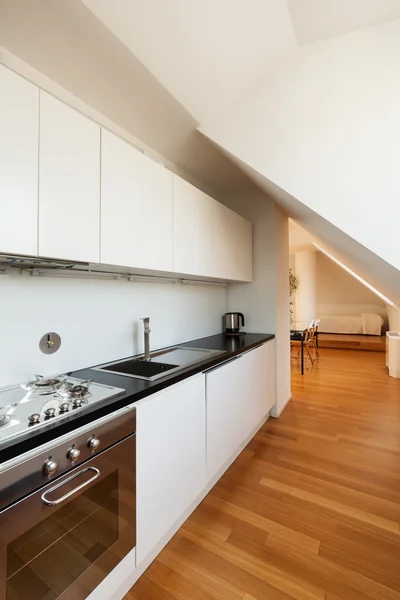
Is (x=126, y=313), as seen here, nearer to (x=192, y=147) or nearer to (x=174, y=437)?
(x=174, y=437)

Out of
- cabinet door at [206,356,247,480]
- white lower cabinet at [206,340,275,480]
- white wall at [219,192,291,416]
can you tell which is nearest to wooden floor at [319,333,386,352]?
white wall at [219,192,291,416]

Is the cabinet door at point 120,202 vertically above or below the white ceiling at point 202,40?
below

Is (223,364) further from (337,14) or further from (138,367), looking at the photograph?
(337,14)

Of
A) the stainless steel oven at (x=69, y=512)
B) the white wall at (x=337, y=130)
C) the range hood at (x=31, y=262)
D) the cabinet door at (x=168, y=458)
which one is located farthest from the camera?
the white wall at (x=337, y=130)

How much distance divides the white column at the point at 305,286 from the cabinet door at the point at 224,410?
21.2 feet

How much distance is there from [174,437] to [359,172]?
6.14 ft

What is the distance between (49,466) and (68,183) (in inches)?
43.5

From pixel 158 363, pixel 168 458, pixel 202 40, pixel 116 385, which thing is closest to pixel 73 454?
pixel 116 385

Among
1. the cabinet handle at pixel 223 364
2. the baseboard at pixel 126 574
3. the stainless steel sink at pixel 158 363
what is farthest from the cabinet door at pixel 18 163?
the baseboard at pixel 126 574

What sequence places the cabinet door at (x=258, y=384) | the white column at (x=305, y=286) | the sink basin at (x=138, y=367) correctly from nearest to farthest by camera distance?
the sink basin at (x=138, y=367) → the cabinet door at (x=258, y=384) → the white column at (x=305, y=286)

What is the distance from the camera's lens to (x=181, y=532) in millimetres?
1567

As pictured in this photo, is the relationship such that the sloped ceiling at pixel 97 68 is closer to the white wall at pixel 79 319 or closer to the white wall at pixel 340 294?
the white wall at pixel 79 319

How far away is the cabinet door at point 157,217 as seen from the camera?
1662 millimetres

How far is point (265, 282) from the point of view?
3.09 metres
